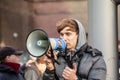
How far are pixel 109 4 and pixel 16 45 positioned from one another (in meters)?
16.6

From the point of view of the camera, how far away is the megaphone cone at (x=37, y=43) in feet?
12.7

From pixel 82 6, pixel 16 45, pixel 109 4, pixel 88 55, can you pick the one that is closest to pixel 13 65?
pixel 109 4

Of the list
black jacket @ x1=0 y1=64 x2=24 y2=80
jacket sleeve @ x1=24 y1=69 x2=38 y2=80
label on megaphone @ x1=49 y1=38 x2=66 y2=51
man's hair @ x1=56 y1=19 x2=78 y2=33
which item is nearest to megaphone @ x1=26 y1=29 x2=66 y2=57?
label on megaphone @ x1=49 y1=38 x2=66 y2=51

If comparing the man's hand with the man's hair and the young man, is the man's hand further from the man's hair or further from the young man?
the man's hair

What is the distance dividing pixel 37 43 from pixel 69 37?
15.3 inches

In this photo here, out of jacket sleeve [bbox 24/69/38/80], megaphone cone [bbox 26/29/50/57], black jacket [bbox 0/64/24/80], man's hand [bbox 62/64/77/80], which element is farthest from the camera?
jacket sleeve [bbox 24/69/38/80]

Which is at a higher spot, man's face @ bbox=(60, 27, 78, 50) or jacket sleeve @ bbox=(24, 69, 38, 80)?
man's face @ bbox=(60, 27, 78, 50)

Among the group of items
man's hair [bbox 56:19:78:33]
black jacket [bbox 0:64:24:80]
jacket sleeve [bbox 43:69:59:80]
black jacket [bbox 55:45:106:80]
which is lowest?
black jacket [bbox 0:64:24:80]

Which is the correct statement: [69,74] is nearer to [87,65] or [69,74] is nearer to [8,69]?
[87,65]

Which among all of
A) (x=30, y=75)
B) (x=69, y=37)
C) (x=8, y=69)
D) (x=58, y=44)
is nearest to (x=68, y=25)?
(x=69, y=37)

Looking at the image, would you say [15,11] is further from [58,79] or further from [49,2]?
[58,79]

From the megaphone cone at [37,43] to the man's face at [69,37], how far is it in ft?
0.47

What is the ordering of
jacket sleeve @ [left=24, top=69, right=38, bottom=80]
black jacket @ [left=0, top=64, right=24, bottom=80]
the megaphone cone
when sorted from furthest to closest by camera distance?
jacket sleeve @ [left=24, top=69, right=38, bottom=80] < black jacket @ [left=0, top=64, right=24, bottom=80] < the megaphone cone

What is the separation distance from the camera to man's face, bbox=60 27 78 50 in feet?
12.4
